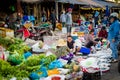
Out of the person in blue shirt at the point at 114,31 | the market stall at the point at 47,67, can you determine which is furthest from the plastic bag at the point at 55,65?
the person in blue shirt at the point at 114,31

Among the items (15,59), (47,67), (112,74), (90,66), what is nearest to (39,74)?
(47,67)

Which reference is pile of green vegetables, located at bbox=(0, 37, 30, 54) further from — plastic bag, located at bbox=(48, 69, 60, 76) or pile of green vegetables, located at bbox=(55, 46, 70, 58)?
plastic bag, located at bbox=(48, 69, 60, 76)

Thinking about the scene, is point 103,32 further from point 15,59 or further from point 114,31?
point 15,59

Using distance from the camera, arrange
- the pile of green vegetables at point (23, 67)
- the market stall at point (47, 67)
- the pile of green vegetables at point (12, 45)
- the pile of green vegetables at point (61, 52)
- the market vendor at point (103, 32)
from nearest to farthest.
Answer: the pile of green vegetables at point (23, 67)
the market stall at point (47, 67)
the pile of green vegetables at point (61, 52)
the pile of green vegetables at point (12, 45)
the market vendor at point (103, 32)

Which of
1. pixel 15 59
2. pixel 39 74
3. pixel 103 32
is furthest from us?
pixel 103 32

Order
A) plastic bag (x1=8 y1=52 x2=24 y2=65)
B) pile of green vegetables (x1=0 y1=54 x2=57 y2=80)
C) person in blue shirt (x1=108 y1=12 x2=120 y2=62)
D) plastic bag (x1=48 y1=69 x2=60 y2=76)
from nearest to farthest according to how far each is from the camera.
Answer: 1. pile of green vegetables (x1=0 y1=54 x2=57 y2=80)
2. plastic bag (x1=48 y1=69 x2=60 y2=76)
3. plastic bag (x1=8 y1=52 x2=24 y2=65)
4. person in blue shirt (x1=108 y1=12 x2=120 y2=62)

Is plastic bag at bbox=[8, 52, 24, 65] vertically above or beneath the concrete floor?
above

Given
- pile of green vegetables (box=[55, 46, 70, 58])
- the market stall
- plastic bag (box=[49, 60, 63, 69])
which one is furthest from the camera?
pile of green vegetables (box=[55, 46, 70, 58])

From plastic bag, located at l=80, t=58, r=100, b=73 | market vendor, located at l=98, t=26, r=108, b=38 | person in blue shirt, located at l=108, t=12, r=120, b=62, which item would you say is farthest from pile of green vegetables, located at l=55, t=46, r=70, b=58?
market vendor, located at l=98, t=26, r=108, b=38

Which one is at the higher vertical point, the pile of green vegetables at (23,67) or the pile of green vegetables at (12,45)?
the pile of green vegetables at (23,67)

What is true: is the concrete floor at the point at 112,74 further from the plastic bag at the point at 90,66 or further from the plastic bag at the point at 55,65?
the plastic bag at the point at 55,65

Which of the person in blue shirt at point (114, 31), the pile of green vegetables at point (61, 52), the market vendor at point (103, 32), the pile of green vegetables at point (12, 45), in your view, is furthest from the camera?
the market vendor at point (103, 32)

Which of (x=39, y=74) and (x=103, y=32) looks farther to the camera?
(x=103, y=32)

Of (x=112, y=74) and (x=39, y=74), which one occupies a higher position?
(x=39, y=74)
